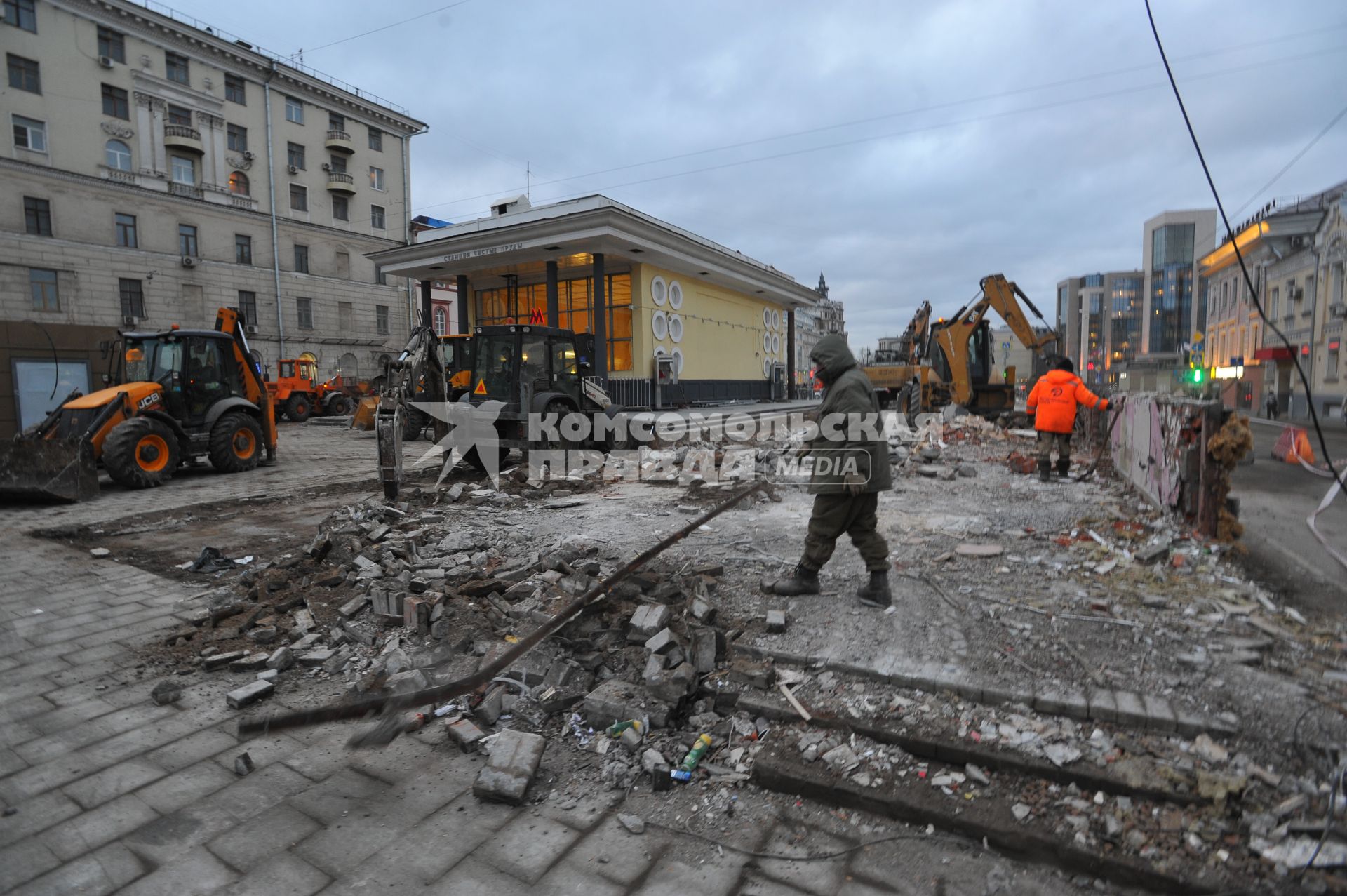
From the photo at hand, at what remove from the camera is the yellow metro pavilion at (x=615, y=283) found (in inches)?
814

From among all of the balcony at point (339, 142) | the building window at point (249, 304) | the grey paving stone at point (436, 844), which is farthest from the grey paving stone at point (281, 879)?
the balcony at point (339, 142)

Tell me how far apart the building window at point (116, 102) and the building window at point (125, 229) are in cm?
449

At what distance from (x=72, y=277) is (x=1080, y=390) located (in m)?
37.5

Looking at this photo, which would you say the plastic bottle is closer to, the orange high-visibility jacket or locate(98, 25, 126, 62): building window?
the orange high-visibility jacket

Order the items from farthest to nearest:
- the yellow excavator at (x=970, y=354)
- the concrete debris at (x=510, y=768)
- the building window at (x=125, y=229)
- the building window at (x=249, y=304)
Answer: the building window at (x=249, y=304)
the building window at (x=125, y=229)
the yellow excavator at (x=970, y=354)
the concrete debris at (x=510, y=768)

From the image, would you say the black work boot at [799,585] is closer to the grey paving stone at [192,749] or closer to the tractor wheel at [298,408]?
the grey paving stone at [192,749]

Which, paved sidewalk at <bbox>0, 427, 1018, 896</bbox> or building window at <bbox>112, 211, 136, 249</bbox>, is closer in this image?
paved sidewalk at <bbox>0, 427, 1018, 896</bbox>

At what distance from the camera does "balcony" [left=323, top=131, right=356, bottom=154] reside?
37.9 meters

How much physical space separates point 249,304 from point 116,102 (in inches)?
386

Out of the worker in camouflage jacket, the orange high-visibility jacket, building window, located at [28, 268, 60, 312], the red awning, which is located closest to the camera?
the worker in camouflage jacket

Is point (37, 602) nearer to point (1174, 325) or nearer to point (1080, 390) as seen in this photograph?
point (1080, 390)

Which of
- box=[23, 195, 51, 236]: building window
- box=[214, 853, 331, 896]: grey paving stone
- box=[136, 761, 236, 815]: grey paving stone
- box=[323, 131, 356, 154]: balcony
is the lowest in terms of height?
box=[214, 853, 331, 896]: grey paving stone

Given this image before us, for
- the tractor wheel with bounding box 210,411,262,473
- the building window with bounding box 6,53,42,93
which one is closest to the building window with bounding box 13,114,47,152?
the building window with bounding box 6,53,42,93

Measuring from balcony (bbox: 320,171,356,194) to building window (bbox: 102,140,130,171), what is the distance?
9.37 m
